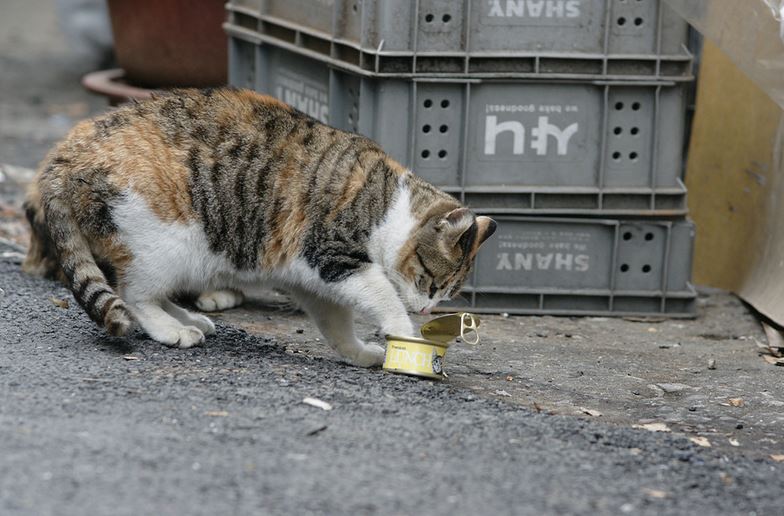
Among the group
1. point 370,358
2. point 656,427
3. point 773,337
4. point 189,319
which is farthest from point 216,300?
A: point 773,337

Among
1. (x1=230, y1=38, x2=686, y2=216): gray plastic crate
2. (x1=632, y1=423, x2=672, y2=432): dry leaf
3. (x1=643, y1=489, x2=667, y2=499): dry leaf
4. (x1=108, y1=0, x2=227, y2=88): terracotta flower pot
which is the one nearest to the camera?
(x1=643, y1=489, x2=667, y2=499): dry leaf

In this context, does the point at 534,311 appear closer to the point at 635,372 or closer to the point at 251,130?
the point at 635,372

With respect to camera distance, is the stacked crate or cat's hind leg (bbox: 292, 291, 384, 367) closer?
cat's hind leg (bbox: 292, 291, 384, 367)

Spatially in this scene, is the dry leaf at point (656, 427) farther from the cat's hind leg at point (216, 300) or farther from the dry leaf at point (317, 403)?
the cat's hind leg at point (216, 300)

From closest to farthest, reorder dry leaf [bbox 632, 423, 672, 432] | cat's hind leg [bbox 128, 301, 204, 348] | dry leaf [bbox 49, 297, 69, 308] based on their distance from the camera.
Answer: dry leaf [bbox 632, 423, 672, 432], cat's hind leg [bbox 128, 301, 204, 348], dry leaf [bbox 49, 297, 69, 308]

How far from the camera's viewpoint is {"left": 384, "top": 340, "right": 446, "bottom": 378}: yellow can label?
418 cm

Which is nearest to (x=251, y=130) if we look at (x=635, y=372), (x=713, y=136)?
(x=635, y=372)

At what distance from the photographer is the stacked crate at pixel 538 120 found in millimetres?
5156

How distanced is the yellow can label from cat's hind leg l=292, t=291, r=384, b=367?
30cm

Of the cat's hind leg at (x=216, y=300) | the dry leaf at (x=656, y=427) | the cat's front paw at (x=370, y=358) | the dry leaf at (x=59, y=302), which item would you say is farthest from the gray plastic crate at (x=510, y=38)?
the dry leaf at (x=656, y=427)

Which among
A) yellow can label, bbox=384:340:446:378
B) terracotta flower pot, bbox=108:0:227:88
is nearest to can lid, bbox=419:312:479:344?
yellow can label, bbox=384:340:446:378

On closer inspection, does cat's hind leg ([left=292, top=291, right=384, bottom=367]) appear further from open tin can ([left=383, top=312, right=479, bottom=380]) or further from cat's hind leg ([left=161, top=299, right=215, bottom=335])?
cat's hind leg ([left=161, top=299, right=215, bottom=335])

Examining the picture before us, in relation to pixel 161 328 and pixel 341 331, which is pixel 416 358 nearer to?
pixel 341 331

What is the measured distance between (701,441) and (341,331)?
4.83ft
